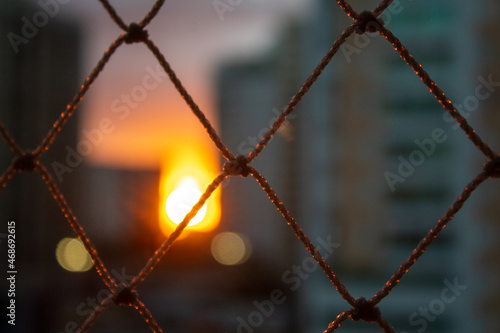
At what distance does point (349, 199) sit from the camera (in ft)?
12.8

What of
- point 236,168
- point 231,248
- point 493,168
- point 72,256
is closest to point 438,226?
point 493,168

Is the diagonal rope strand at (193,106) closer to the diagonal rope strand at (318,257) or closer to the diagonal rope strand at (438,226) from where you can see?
the diagonal rope strand at (318,257)

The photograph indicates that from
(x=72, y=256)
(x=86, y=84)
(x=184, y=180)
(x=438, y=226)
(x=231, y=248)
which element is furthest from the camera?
(x=231, y=248)

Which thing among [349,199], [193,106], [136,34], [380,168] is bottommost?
[193,106]

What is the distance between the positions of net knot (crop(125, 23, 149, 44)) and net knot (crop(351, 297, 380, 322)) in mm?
341

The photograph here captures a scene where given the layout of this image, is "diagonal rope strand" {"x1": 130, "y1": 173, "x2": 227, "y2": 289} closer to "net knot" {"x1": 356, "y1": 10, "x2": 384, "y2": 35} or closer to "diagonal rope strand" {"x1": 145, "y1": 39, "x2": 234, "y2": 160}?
"diagonal rope strand" {"x1": 145, "y1": 39, "x2": 234, "y2": 160}

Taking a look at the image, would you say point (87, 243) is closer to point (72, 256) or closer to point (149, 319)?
point (149, 319)

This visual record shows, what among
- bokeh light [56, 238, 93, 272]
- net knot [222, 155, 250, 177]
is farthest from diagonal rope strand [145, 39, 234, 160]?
bokeh light [56, 238, 93, 272]

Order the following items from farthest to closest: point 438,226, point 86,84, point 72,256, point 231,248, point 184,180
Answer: point 231,248, point 72,256, point 184,180, point 86,84, point 438,226

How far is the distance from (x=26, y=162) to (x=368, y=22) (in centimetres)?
39

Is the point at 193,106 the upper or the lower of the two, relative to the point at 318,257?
upper

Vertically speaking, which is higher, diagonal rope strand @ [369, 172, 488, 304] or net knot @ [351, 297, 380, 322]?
diagonal rope strand @ [369, 172, 488, 304]

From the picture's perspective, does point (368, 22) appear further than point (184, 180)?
No

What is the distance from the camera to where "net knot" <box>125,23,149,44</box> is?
0.50 metres
